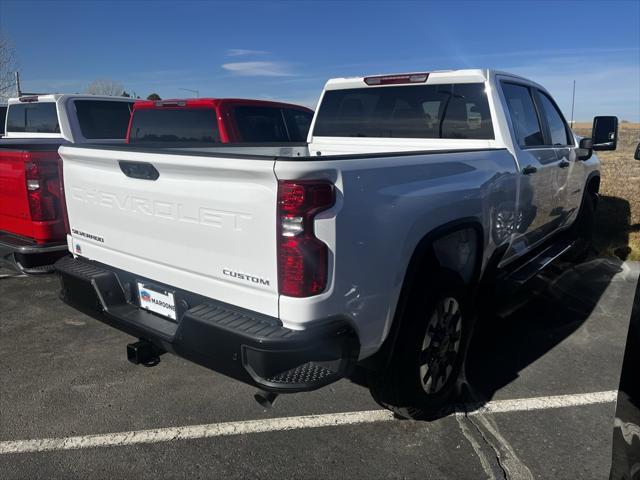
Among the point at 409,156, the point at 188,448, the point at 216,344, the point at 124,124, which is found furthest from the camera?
the point at 124,124

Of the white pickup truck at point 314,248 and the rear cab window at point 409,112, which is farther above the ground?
the rear cab window at point 409,112

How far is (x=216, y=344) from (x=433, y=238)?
126 centimetres

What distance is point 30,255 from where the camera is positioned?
426 centimetres

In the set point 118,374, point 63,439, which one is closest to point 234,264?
point 63,439

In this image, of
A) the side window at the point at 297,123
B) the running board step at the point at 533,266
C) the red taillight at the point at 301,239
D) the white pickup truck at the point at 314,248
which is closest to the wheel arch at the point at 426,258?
the white pickup truck at the point at 314,248

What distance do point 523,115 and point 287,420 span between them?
3.20 m

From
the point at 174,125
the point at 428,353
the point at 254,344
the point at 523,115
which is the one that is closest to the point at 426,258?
the point at 428,353

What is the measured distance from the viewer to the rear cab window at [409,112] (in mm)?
4160

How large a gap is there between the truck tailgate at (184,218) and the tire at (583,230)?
4682mm

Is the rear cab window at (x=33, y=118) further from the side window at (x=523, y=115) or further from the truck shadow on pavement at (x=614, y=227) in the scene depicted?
the truck shadow on pavement at (x=614, y=227)

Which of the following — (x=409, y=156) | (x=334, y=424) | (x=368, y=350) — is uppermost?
(x=409, y=156)

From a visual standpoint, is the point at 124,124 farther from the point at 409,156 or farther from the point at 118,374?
the point at 409,156

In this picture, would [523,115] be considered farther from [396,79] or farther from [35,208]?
[35,208]

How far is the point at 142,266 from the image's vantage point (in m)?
3.00
